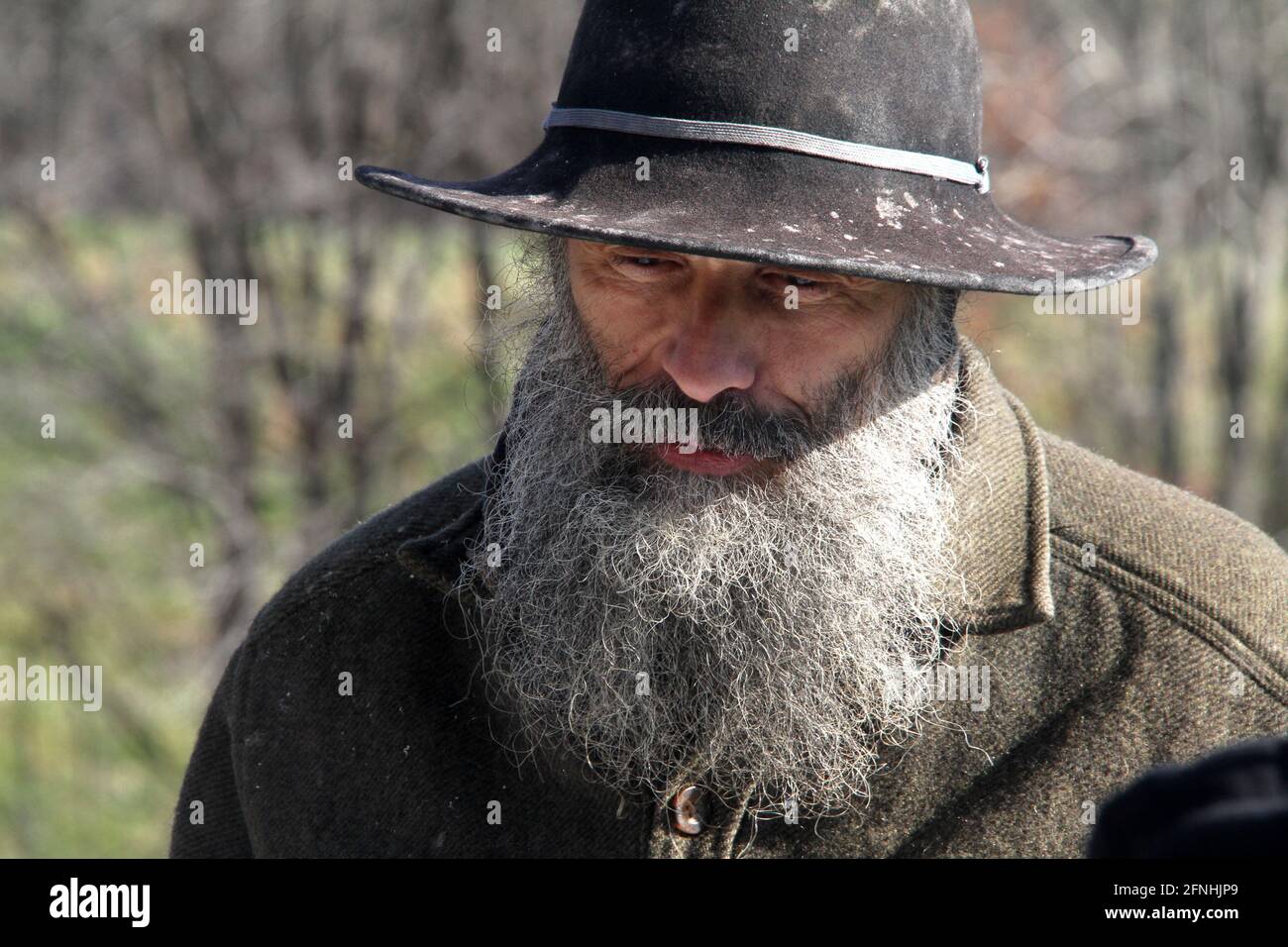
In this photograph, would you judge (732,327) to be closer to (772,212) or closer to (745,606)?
(772,212)

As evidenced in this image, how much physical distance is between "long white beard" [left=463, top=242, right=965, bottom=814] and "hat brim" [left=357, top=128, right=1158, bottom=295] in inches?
12.2

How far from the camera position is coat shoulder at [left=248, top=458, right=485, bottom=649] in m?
2.80

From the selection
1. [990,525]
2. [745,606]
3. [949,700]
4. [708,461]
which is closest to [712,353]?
[708,461]

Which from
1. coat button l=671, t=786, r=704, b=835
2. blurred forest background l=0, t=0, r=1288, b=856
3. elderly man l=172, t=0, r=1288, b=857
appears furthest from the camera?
blurred forest background l=0, t=0, r=1288, b=856

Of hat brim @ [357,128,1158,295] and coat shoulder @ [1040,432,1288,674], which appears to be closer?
hat brim @ [357,128,1158,295]

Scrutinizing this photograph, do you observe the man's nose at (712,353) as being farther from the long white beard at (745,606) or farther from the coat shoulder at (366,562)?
the coat shoulder at (366,562)


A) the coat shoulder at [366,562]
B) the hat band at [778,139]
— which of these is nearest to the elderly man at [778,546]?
the hat band at [778,139]

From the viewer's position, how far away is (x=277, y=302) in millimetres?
6586

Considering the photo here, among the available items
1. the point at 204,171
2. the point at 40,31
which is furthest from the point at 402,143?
the point at 40,31

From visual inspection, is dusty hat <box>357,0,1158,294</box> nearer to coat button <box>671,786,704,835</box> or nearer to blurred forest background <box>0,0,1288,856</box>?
coat button <box>671,786,704,835</box>

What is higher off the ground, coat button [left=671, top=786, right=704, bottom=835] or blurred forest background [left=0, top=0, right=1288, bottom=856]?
blurred forest background [left=0, top=0, right=1288, bottom=856]

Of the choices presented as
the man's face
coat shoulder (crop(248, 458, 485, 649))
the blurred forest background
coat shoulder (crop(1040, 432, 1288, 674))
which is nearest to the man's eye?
the man's face

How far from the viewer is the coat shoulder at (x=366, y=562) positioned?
2.80m

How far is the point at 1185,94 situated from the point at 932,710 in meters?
5.28
